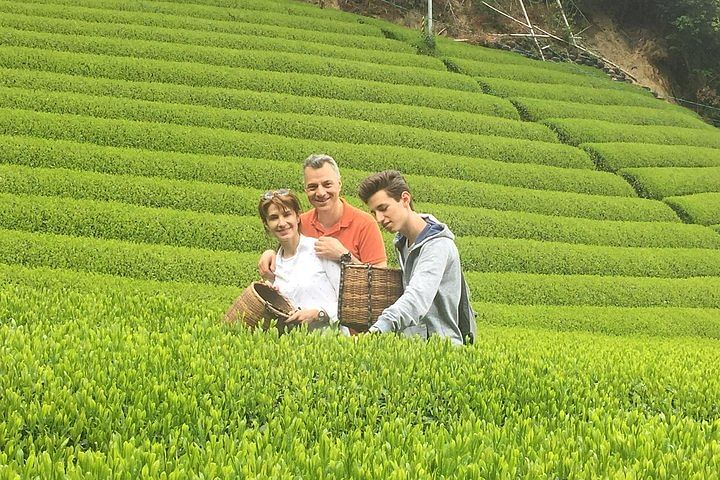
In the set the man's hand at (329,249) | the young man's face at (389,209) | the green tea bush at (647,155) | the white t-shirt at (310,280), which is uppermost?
the green tea bush at (647,155)

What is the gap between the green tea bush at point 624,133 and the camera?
2102 centimetres

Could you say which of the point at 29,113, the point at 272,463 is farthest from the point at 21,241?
the point at 272,463

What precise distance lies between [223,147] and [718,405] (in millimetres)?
12878

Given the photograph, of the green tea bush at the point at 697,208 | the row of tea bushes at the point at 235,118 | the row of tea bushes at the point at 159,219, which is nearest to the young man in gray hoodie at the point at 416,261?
the row of tea bushes at the point at 159,219

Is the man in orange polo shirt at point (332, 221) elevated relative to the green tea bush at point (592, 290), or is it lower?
elevated

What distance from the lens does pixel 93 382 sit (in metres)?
3.65

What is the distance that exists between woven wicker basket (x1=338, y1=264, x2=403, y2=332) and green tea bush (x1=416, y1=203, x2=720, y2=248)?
31.4ft

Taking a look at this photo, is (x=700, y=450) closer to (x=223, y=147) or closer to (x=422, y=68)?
(x=223, y=147)

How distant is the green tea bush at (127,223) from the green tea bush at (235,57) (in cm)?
899

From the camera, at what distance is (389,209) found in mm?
4551

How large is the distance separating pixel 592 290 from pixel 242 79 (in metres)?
11.8

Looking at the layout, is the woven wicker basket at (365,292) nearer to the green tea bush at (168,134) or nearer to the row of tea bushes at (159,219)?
the row of tea bushes at (159,219)

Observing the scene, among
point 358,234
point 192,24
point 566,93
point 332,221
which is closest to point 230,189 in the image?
point 332,221

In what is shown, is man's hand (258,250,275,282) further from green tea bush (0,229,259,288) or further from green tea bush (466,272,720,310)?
green tea bush (466,272,720,310)
